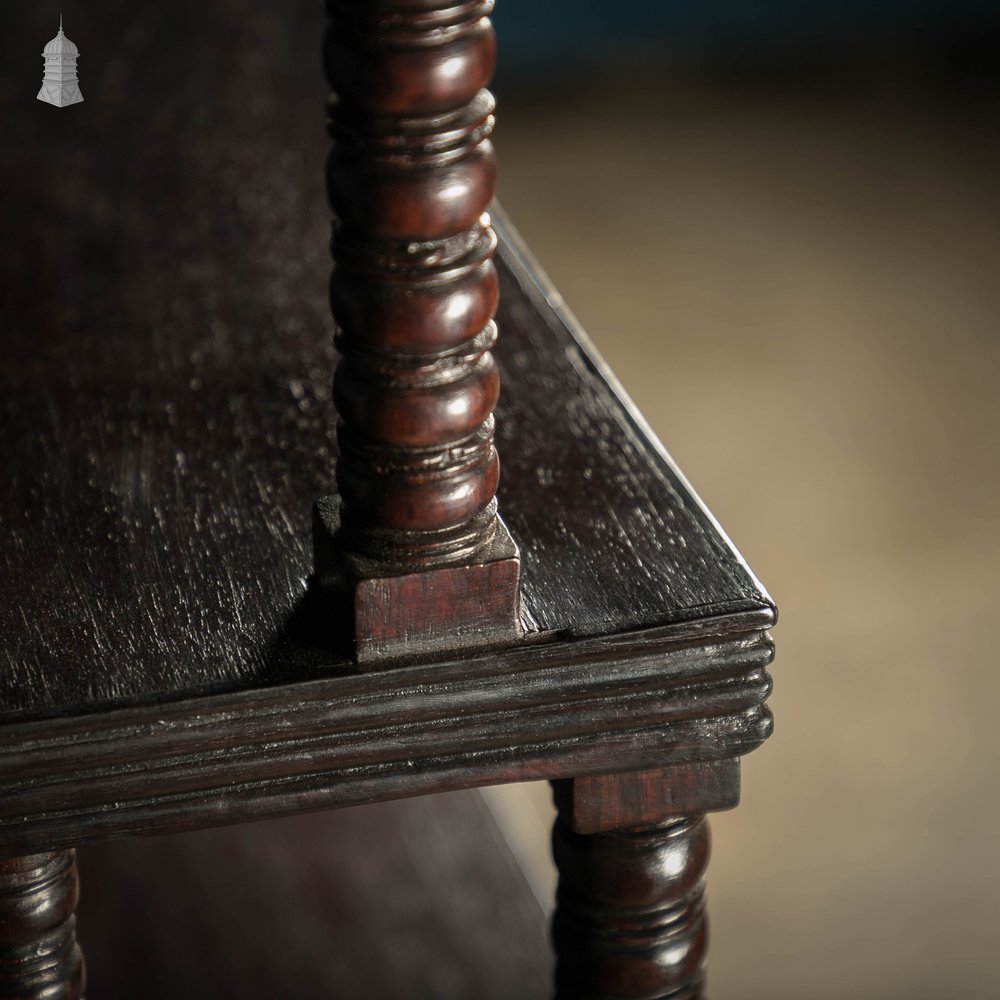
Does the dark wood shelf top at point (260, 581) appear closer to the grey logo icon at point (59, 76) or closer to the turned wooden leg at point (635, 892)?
the turned wooden leg at point (635, 892)

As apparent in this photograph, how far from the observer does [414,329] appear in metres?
0.48

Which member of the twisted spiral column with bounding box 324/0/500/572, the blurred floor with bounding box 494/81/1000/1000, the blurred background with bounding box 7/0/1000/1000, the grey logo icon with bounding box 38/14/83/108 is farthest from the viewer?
the blurred floor with bounding box 494/81/1000/1000

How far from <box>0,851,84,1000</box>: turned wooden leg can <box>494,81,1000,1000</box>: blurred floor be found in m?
0.79

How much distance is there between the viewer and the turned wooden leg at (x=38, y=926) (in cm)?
56

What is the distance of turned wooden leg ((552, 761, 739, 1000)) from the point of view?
1.94 feet

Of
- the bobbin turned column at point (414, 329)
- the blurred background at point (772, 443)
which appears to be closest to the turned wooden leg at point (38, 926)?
the bobbin turned column at point (414, 329)

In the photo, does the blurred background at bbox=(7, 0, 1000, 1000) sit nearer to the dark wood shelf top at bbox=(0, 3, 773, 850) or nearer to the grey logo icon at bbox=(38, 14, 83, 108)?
the dark wood shelf top at bbox=(0, 3, 773, 850)

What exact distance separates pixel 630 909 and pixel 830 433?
205 centimetres

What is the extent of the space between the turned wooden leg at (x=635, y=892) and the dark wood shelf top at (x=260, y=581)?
4cm

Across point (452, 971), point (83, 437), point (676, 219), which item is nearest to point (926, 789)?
point (452, 971)

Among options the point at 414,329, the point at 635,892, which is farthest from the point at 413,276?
the point at 635,892

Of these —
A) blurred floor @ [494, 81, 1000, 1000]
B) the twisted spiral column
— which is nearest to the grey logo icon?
the twisted spiral column

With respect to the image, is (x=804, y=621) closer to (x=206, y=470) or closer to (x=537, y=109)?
(x=206, y=470)

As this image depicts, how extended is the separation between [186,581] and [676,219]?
9.52 ft
